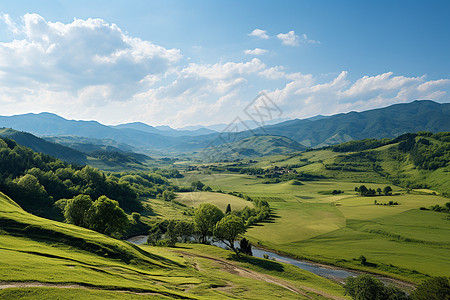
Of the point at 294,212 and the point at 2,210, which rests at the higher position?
the point at 2,210

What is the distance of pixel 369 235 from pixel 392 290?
219ft

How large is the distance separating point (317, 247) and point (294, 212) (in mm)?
58149

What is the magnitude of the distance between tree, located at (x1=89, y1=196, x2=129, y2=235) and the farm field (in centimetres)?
6743

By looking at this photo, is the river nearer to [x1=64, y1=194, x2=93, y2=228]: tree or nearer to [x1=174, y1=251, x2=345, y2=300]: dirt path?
[x1=174, y1=251, x2=345, y2=300]: dirt path

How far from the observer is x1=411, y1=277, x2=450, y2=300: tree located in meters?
47.5

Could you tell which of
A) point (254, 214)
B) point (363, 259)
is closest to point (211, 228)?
point (363, 259)

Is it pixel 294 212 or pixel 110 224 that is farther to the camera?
pixel 294 212

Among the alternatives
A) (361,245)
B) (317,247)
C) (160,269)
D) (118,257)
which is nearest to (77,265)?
(118,257)

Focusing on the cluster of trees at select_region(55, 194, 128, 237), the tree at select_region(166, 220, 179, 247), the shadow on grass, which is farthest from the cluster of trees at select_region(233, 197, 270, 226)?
the cluster of trees at select_region(55, 194, 128, 237)

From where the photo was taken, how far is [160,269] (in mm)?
51625

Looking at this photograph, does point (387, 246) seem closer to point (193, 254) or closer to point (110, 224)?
point (193, 254)

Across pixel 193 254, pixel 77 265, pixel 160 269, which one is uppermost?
pixel 77 265

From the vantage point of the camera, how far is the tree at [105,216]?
242 feet

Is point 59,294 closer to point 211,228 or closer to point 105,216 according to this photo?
point 105,216
